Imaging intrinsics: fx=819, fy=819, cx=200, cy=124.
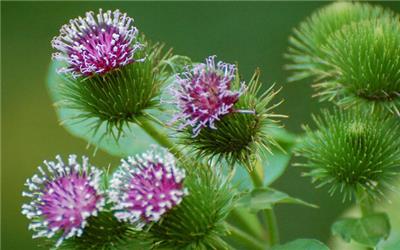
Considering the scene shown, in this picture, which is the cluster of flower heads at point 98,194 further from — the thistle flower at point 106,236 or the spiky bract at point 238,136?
the spiky bract at point 238,136

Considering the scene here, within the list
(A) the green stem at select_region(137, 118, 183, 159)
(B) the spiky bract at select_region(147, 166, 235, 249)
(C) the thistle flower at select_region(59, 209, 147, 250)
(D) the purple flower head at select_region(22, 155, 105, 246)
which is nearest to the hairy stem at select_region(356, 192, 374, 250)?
(B) the spiky bract at select_region(147, 166, 235, 249)

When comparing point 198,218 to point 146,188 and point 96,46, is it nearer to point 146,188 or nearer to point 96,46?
point 146,188

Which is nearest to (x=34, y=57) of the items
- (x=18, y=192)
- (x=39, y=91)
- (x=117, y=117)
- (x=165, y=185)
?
(x=39, y=91)

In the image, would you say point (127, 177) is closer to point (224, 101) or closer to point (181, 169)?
point (181, 169)

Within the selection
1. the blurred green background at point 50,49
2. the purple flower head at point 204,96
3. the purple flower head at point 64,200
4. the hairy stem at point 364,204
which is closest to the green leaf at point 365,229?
the hairy stem at point 364,204

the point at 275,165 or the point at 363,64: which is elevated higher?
the point at 363,64

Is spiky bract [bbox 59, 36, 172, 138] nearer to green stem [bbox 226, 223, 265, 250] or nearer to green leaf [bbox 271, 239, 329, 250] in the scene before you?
green stem [bbox 226, 223, 265, 250]

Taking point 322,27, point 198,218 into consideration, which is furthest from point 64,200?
point 322,27
